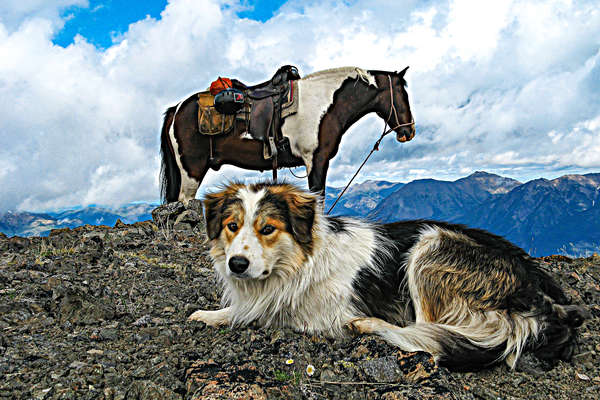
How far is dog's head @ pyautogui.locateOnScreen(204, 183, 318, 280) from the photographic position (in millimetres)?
2715

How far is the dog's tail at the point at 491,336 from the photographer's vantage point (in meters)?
2.60

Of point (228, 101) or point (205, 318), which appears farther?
point (228, 101)

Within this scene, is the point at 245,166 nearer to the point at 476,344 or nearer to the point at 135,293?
the point at 135,293

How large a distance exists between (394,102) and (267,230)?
547cm

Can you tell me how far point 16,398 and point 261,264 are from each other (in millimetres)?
1608

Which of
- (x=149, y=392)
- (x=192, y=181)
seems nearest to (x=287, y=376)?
(x=149, y=392)

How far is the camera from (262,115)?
6453 millimetres

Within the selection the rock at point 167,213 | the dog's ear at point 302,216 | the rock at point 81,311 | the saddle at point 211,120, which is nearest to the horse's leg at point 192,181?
the rock at point 167,213

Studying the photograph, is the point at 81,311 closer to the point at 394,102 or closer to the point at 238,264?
the point at 238,264

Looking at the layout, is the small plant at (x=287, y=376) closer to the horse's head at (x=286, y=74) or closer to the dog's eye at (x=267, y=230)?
the dog's eye at (x=267, y=230)

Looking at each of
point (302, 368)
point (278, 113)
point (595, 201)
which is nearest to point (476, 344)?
point (302, 368)

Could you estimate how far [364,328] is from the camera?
2.87m

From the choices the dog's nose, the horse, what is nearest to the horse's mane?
the horse

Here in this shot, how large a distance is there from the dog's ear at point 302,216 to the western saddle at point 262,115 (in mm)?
3455
